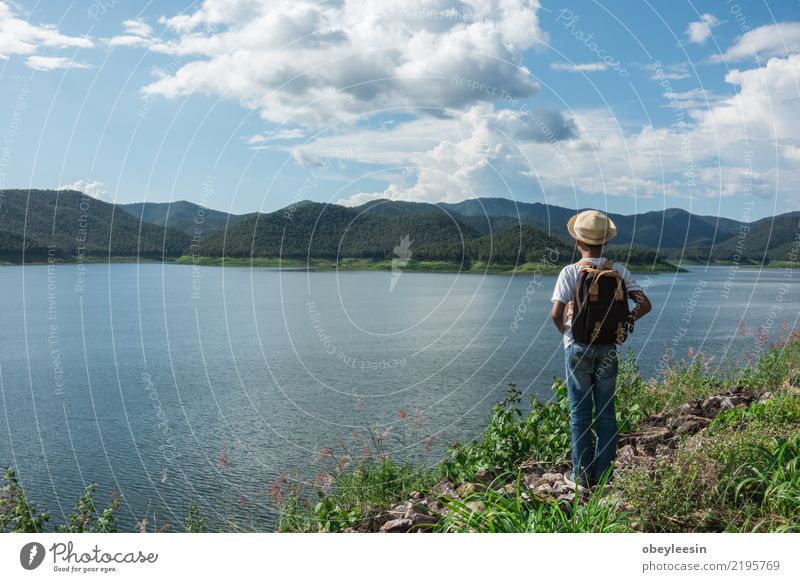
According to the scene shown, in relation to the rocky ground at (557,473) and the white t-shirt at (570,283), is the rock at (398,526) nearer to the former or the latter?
the rocky ground at (557,473)

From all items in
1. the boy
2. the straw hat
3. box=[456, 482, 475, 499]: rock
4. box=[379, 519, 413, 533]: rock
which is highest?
the straw hat

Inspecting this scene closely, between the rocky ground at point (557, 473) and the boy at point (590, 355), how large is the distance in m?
0.25

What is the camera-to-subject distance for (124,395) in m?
22.3

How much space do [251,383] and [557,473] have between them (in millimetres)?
19082

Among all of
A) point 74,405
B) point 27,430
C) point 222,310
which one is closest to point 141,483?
point 27,430

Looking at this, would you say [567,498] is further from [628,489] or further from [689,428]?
[689,428]

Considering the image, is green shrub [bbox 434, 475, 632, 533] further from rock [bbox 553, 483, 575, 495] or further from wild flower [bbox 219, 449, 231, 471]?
wild flower [bbox 219, 449, 231, 471]

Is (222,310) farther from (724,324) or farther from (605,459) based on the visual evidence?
(605,459)

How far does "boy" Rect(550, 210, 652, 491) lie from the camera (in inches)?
223

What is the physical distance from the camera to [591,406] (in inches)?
230

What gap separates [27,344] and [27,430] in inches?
672

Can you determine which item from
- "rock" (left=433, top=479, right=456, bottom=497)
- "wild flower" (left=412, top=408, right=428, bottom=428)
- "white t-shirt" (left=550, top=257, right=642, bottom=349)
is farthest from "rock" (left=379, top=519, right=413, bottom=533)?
"wild flower" (left=412, top=408, right=428, bottom=428)

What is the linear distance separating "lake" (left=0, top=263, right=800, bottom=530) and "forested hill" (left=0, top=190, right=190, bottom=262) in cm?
739

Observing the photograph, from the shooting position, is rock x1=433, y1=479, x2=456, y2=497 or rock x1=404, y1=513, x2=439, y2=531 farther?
rock x1=433, y1=479, x2=456, y2=497
